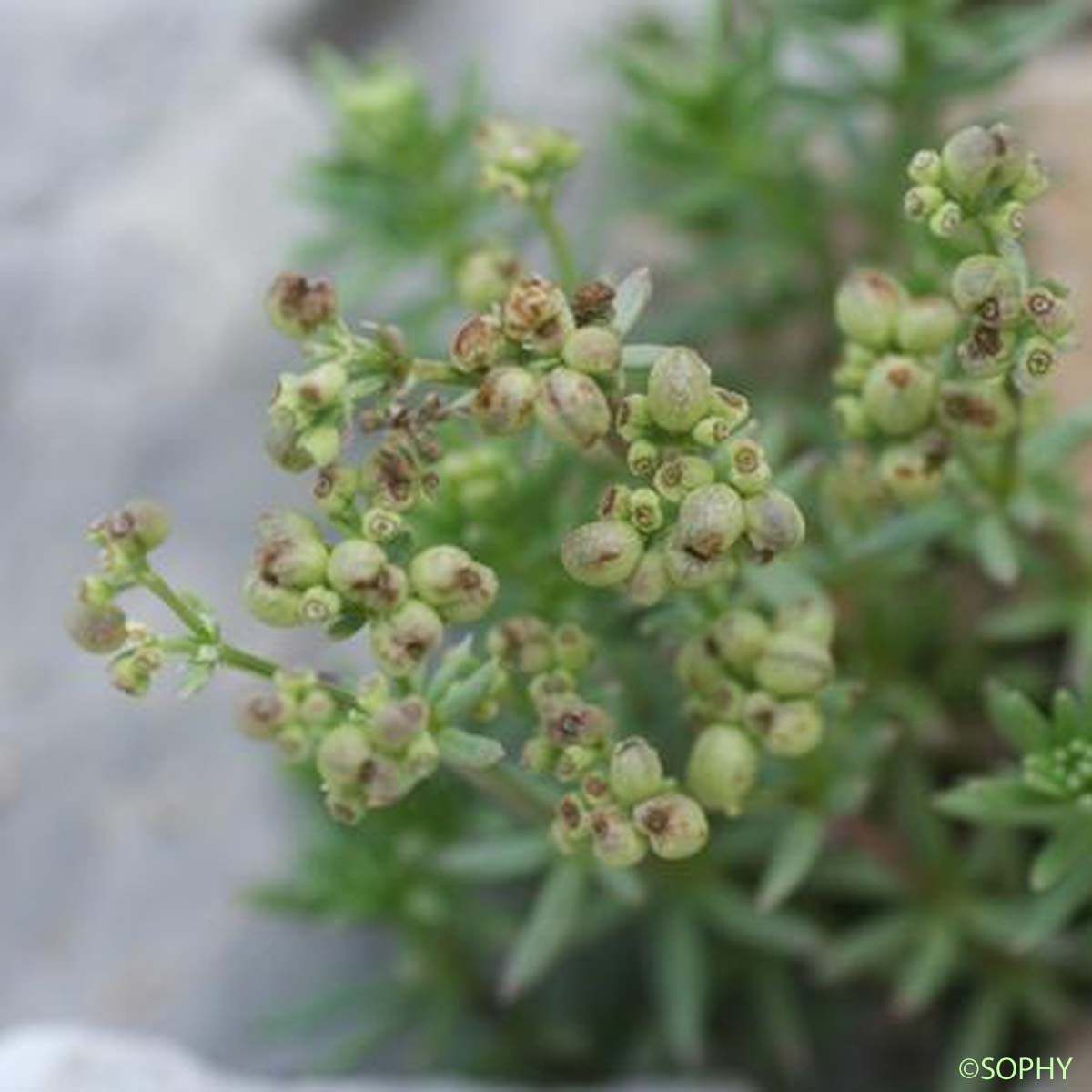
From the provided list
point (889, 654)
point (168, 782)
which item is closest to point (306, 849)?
point (168, 782)

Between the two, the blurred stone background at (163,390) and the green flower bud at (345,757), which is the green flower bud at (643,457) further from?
the blurred stone background at (163,390)

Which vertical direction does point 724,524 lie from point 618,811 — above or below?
above

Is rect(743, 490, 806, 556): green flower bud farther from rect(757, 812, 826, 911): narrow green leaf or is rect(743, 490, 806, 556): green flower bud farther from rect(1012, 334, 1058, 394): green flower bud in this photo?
rect(757, 812, 826, 911): narrow green leaf

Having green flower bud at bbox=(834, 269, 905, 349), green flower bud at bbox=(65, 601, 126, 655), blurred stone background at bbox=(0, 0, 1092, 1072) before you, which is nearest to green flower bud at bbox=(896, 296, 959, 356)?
green flower bud at bbox=(834, 269, 905, 349)

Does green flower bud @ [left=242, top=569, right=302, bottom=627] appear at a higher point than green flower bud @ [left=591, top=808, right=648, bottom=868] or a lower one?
higher

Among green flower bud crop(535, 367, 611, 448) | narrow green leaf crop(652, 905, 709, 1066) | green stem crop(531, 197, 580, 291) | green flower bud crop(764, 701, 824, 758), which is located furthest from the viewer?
narrow green leaf crop(652, 905, 709, 1066)

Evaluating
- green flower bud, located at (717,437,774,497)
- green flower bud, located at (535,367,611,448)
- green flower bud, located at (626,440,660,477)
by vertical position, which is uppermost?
green flower bud, located at (535,367,611,448)

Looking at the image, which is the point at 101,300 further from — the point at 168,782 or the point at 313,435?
the point at 313,435
